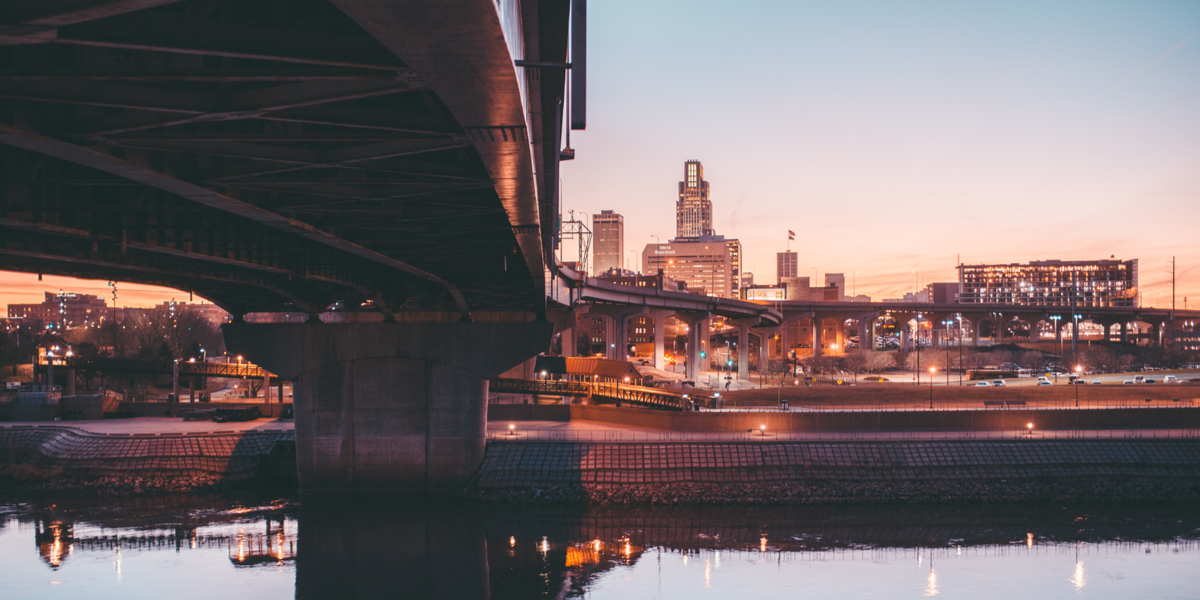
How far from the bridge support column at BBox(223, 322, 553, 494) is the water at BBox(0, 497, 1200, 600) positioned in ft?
7.06

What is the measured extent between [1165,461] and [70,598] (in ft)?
159

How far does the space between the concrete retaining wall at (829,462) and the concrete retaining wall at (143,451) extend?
45.2 feet

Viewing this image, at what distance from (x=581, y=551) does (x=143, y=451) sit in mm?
26945

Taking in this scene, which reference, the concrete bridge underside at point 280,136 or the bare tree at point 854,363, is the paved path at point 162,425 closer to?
the concrete bridge underside at point 280,136

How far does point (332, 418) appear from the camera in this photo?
126ft

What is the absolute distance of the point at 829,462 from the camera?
37.9 meters

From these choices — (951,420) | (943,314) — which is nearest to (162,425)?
(951,420)

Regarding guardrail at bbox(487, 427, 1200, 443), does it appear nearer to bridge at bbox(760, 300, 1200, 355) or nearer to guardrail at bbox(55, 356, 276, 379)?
guardrail at bbox(55, 356, 276, 379)

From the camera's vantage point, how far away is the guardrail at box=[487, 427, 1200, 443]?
4006 cm

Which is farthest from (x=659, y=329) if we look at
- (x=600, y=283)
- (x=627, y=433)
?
(x=627, y=433)

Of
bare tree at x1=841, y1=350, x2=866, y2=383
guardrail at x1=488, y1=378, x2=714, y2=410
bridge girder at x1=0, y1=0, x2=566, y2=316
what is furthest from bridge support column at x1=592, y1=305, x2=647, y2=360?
bridge girder at x1=0, y1=0, x2=566, y2=316

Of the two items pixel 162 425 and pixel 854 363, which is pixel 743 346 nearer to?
pixel 854 363

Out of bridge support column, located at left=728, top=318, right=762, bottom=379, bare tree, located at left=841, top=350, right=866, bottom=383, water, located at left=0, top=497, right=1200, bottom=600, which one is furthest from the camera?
bridge support column, located at left=728, top=318, right=762, bottom=379

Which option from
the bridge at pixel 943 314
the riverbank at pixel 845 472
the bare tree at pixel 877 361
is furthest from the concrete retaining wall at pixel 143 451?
the bridge at pixel 943 314
